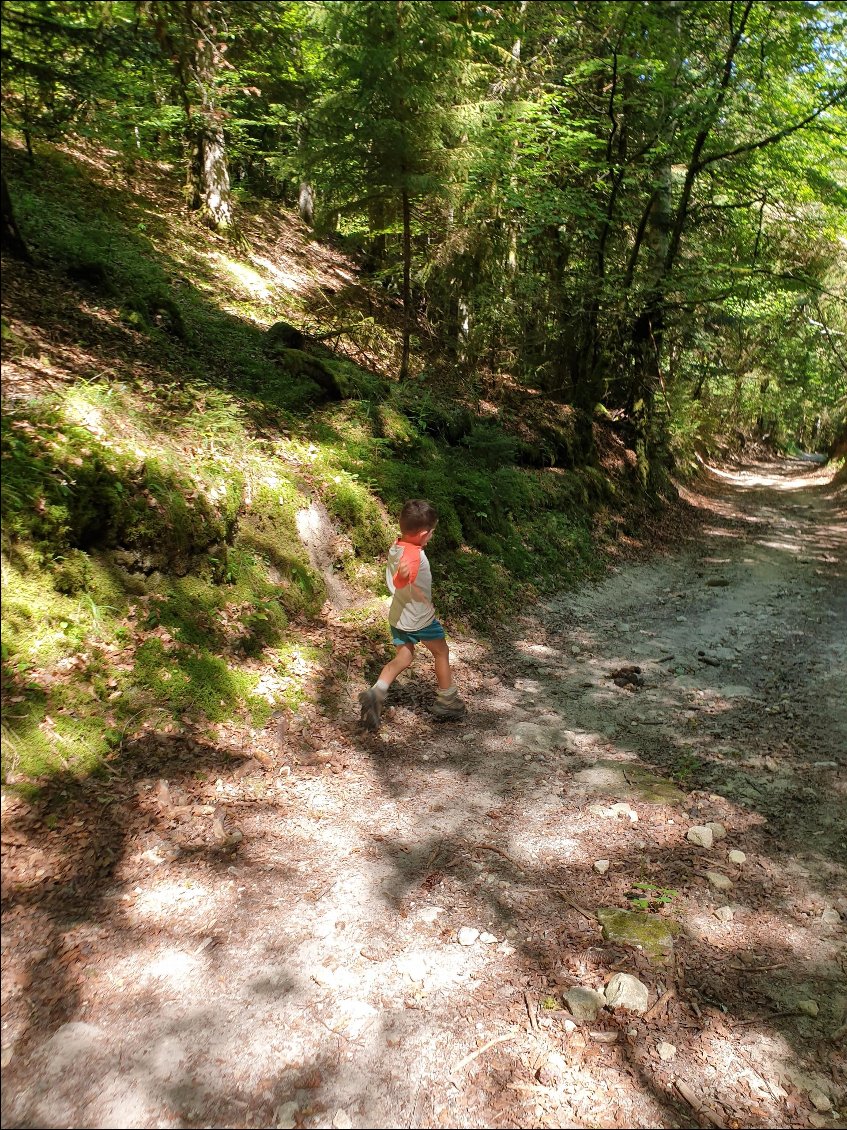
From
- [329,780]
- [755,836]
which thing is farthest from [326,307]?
[755,836]

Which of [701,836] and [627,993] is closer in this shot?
[627,993]

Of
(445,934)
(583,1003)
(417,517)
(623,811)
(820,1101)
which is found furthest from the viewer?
(417,517)

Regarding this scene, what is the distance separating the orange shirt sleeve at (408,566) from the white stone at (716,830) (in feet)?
8.50

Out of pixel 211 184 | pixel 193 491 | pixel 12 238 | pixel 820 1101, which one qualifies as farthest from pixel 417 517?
pixel 211 184

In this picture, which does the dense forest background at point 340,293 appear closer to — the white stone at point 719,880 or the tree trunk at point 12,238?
the tree trunk at point 12,238

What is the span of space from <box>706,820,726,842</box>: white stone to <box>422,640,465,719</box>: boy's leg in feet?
6.94

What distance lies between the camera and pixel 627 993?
285 cm

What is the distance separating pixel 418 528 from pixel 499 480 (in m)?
5.71

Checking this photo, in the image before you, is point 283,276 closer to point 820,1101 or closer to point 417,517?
point 417,517

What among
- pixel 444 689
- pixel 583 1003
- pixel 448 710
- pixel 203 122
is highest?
pixel 203 122

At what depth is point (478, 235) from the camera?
12617 mm

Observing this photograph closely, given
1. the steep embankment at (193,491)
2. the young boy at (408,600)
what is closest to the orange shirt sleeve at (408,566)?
the young boy at (408,600)

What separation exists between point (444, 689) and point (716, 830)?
7.40 feet

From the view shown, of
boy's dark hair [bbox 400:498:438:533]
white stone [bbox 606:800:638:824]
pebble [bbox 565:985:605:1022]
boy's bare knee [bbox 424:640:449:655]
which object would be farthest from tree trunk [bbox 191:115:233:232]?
pebble [bbox 565:985:605:1022]
